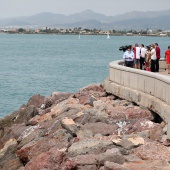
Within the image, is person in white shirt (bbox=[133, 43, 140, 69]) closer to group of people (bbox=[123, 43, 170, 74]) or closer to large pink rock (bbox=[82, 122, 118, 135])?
group of people (bbox=[123, 43, 170, 74])

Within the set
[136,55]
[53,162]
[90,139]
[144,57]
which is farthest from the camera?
[144,57]

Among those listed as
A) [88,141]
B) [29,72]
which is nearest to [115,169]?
[88,141]

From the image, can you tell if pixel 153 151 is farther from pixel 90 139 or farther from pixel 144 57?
pixel 144 57

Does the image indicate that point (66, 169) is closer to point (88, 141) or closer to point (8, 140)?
point (88, 141)

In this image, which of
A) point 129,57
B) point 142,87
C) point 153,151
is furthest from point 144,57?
point 153,151

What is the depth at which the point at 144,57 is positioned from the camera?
66.7 ft

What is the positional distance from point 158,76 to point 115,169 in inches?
167

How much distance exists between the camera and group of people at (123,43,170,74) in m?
19.1

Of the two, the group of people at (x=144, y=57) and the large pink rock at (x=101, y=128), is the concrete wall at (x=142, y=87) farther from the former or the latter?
the group of people at (x=144, y=57)

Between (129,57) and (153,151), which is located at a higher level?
(129,57)

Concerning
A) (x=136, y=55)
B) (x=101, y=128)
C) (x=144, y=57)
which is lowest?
(x=101, y=128)

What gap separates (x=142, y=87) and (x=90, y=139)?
342 cm

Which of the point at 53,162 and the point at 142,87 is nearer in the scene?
the point at 53,162

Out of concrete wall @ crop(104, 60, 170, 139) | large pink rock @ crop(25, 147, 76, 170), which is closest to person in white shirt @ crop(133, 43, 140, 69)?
concrete wall @ crop(104, 60, 170, 139)
